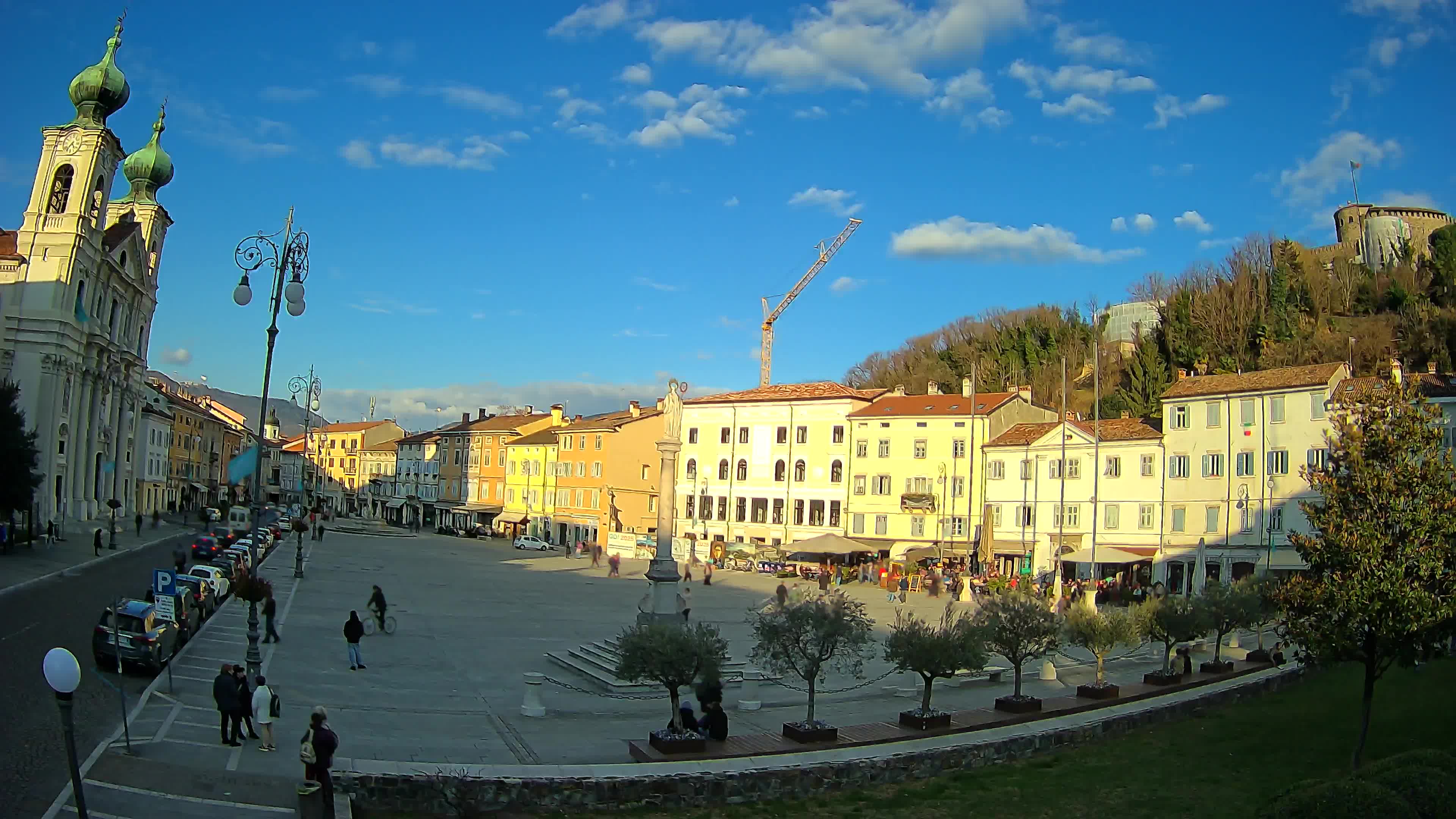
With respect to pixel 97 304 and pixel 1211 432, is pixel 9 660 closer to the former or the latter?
pixel 1211 432

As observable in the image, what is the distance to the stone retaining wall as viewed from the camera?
12.8m

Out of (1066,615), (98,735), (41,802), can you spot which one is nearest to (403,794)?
(41,802)

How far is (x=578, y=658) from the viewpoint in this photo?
79.2 feet

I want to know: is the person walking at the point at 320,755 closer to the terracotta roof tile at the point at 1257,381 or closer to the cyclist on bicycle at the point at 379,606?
the cyclist on bicycle at the point at 379,606

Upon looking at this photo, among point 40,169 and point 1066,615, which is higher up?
point 40,169

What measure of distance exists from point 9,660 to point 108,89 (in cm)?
5738

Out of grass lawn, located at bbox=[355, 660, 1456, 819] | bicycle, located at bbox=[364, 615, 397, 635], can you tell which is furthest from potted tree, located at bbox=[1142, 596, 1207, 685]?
bicycle, located at bbox=[364, 615, 397, 635]

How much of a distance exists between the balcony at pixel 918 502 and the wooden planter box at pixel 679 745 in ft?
154

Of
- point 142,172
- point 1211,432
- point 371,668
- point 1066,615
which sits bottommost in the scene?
point 371,668

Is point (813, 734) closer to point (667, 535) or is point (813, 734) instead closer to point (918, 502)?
point (667, 535)

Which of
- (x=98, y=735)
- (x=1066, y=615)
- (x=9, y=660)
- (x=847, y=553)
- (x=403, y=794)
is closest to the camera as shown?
(x=403, y=794)

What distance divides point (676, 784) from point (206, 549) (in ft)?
122

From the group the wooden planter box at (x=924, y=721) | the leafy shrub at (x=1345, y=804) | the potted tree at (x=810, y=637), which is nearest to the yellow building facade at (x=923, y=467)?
the wooden planter box at (x=924, y=721)

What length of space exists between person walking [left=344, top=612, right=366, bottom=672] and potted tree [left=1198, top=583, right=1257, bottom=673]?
746 inches
